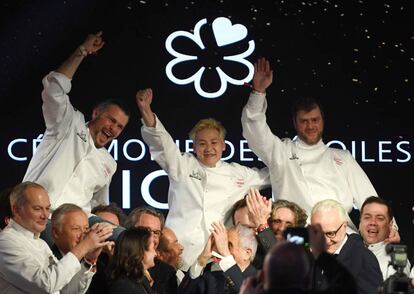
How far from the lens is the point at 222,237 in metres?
6.18

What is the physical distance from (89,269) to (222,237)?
74 cm

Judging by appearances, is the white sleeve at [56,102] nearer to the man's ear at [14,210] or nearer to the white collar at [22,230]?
the man's ear at [14,210]

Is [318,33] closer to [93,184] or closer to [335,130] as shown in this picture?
[335,130]

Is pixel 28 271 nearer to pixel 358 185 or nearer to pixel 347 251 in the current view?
pixel 347 251

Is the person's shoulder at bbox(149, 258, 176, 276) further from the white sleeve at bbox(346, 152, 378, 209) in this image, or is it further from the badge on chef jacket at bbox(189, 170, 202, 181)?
the white sleeve at bbox(346, 152, 378, 209)

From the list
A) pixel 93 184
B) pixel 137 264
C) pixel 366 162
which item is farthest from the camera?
pixel 366 162

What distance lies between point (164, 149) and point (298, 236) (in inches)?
134

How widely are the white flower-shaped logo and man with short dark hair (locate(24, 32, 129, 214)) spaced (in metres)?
1.31

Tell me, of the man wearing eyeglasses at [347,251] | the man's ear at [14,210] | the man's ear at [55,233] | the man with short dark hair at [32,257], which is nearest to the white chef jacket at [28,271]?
the man with short dark hair at [32,257]

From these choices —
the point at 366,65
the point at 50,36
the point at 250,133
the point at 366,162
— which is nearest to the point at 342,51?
the point at 366,65

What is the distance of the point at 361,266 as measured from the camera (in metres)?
6.00

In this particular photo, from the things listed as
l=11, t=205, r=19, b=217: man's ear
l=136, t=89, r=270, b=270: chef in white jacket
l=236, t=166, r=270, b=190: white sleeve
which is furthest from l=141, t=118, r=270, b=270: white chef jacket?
l=11, t=205, r=19, b=217: man's ear

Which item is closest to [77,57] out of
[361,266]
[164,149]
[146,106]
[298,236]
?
[146,106]

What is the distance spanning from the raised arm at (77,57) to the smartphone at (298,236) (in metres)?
3.45
